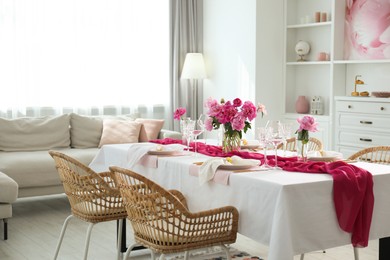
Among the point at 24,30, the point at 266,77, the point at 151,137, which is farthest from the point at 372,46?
the point at 24,30

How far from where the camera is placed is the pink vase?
6930 millimetres

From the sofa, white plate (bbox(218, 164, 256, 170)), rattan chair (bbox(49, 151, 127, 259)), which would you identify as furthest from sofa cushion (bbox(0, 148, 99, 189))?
white plate (bbox(218, 164, 256, 170))

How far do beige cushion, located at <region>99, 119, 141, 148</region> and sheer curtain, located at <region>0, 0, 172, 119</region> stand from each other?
0.66 meters

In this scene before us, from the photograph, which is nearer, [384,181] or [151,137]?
[384,181]

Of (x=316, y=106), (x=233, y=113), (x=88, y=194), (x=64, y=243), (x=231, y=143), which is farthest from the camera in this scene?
(x=316, y=106)

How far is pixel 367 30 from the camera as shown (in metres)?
6.22

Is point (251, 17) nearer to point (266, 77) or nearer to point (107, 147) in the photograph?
point (266, 77)

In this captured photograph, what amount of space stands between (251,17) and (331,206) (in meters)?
4.28

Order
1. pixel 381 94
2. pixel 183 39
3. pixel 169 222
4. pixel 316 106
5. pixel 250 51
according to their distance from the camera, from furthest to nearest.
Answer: pixel 183 39
pixel 250 51
pixel 316 106
pixel 381 94
pixel 169 222

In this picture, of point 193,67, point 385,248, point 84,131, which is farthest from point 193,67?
point 385,248

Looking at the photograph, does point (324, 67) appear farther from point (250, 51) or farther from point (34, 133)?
point (34, 133)

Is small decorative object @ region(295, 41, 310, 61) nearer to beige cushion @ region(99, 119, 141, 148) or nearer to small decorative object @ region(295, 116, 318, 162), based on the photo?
beige cushion @ region(99, 119, 141, 148)

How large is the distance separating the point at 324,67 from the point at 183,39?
1.80 meters

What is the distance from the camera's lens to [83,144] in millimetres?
6363
